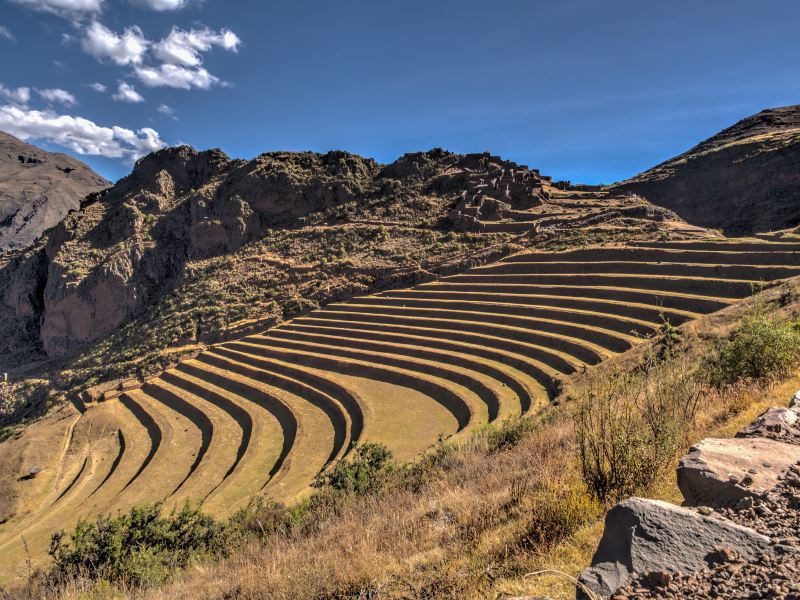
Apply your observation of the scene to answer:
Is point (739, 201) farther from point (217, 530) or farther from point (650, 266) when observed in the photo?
point (217, 530)

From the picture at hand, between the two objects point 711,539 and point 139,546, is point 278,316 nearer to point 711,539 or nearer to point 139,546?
point 139,546

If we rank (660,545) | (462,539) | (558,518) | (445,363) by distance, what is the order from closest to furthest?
1. (660,545)
2. (558,518)
3. (462,539)
4. (445,363)

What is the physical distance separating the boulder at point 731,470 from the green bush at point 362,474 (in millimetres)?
6238

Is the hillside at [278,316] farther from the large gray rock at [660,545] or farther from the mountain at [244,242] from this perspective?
the large gray rock at [660,545]

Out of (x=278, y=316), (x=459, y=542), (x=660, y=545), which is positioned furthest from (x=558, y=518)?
(x=278, y=316)

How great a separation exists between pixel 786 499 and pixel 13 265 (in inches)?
2908

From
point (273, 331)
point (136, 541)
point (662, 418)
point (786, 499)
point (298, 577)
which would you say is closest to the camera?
point (786, 499)

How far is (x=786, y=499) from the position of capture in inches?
121

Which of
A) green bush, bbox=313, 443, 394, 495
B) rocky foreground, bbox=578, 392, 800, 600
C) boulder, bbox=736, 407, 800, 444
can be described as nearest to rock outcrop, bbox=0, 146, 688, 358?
green bush, bbox=313, 443, 394, 495

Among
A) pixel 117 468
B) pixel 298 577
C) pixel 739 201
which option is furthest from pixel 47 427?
pixel 739 201

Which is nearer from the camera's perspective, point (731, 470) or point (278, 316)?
point (731, 470)

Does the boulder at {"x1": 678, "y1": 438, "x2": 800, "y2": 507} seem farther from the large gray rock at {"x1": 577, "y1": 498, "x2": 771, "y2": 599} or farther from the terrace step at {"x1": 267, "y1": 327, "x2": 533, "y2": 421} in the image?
the terrace step at {"x1": 267, "y1": 327, "x2": 533, "y2": 421}

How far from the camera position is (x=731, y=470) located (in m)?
3.43

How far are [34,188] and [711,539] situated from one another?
565 ft
